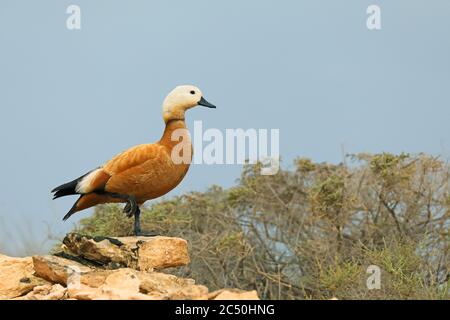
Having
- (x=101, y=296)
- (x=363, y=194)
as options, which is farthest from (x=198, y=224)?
(x=101, y=296)

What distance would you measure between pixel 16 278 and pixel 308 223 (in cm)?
528

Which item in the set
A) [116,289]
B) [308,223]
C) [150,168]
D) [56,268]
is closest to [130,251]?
[56,268]

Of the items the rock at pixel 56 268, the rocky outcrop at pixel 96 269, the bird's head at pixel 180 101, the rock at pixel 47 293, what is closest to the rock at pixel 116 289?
the rocky outcrop at pixel 96 269

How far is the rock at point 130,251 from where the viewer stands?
7781mm

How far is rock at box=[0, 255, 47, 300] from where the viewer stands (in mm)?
7844

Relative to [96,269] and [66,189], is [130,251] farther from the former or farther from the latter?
[66,189]

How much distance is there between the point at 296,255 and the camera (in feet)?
39.4

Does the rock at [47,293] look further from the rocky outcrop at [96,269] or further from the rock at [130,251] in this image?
the rock at [130,251]

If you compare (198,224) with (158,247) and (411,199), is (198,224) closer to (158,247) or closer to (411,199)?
(411,199)

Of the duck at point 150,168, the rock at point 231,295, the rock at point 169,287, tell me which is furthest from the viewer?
the duck at point 150,168

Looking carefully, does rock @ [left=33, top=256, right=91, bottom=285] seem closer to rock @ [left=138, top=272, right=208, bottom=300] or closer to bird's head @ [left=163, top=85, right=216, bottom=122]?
rock @ [left=138, top=272, right=208, bottom=300]

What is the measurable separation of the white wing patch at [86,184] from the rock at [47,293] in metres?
0.94

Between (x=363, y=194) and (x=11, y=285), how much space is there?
5953mm

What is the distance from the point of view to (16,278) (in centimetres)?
801
